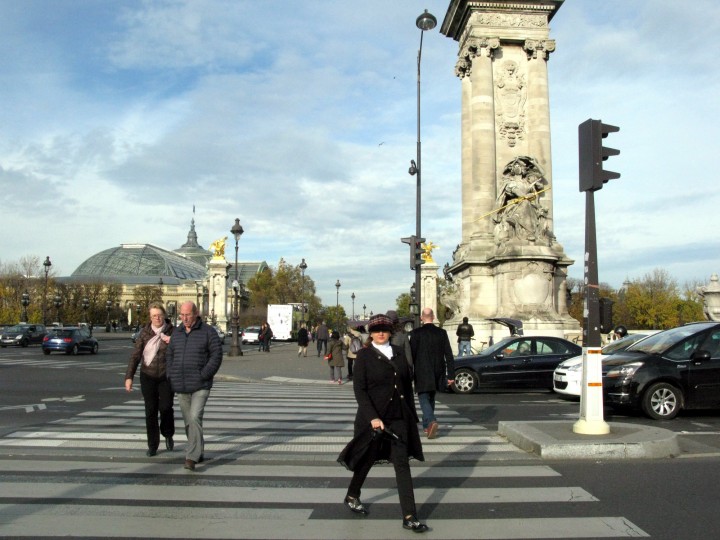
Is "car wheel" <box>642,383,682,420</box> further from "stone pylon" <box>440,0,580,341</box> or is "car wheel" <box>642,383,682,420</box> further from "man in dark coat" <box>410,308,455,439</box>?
"stone pylon" <box>440,0,580,341</box>

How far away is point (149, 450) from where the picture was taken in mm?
8820

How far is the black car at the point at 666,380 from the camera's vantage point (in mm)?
12445

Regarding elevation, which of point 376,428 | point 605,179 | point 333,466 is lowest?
point 333,466

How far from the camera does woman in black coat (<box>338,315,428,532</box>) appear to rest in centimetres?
560

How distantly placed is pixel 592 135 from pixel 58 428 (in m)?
9.02

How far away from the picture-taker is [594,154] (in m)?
10.1

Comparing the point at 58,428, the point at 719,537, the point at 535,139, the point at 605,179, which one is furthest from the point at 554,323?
the point at 719,537

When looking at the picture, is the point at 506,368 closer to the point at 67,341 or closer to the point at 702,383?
the point at 702,383

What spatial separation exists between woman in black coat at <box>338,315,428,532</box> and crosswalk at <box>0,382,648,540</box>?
35 centimetres

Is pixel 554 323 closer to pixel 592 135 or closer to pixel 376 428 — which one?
pixel 592 135

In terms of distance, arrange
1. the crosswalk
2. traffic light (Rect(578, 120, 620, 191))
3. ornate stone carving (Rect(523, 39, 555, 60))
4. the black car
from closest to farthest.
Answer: the crosswalk
traffic light (Rect(578, 120, 620, 191))
the black car
ornate stone carving (Rect(523, 39, 555, 60))

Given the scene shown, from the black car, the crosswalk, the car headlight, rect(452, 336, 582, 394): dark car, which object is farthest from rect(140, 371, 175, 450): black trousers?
rect(452, 336, 582, 394): dark car

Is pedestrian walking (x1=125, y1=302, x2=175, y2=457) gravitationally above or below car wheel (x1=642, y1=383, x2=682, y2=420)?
above

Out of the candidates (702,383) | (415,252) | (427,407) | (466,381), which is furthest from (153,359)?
(415,252)
